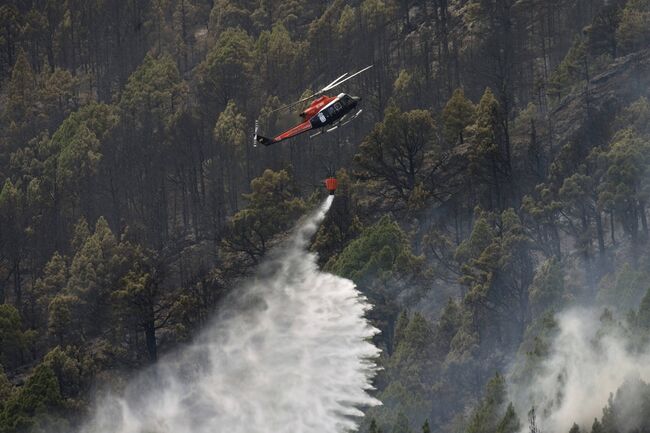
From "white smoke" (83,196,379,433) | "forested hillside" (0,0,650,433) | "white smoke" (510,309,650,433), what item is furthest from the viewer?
"forested hillside" (0,0,650,433)

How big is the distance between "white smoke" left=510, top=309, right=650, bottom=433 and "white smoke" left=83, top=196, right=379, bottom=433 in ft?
33.5

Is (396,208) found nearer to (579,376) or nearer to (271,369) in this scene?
(271,369)

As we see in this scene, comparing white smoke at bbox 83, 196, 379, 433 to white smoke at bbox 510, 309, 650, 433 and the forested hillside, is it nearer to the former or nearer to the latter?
the forested hillside

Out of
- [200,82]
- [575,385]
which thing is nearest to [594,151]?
[575,385]

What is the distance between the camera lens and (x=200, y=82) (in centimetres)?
18988

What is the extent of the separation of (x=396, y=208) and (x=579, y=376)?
1489 inches

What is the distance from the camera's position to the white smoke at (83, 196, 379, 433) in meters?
115

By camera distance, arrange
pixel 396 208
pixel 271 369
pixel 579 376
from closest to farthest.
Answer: pixel 579 376 → pixel 271 369 → pixel 396 208

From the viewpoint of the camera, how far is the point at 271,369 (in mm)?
119562

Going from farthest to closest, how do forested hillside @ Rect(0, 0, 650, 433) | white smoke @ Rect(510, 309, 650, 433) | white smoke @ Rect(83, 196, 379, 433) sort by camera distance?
forested hillside @ Rect(0, 0, 650, 433) < white smoke @ Rect(83, 196, 379, 433) < white smoke @ Rect(510, 309, 650, 433)

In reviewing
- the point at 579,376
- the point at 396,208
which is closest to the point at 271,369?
the point at 579,376

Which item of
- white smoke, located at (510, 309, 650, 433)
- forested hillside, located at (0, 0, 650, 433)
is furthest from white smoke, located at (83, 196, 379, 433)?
white smoke, located at (510, 309, 650, 433)

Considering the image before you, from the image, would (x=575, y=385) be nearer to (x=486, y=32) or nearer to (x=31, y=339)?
(x=31, y=339)

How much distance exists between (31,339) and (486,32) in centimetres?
5514
